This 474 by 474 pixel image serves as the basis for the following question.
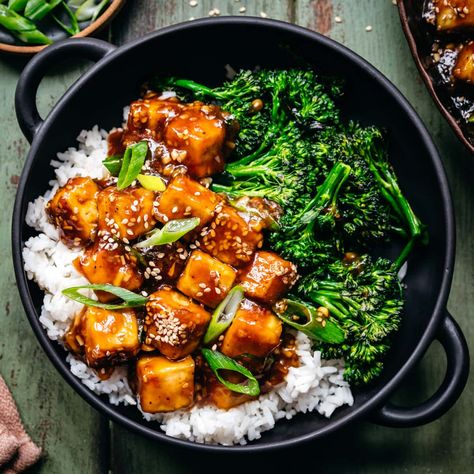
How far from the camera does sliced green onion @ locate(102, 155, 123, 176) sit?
3188 millimetres

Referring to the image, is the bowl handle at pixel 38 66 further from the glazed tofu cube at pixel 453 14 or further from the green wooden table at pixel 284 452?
the glazed tofu cube at pixel 453 14

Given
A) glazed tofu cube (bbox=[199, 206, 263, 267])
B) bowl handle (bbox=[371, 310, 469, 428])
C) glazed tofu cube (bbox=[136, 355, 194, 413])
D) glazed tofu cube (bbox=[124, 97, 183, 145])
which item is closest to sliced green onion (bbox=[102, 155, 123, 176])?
glazed tofu cube (bbox=[124, 97, 183, 145])

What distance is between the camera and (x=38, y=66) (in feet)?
10.2

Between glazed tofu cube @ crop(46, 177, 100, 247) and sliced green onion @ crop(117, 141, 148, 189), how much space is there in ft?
0.53

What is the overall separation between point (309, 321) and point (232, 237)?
0.51 metres

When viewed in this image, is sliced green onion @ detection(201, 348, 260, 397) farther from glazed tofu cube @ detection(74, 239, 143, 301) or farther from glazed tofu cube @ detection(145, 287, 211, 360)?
glazed tofu cube @ detection(74, 239, 143, 301)

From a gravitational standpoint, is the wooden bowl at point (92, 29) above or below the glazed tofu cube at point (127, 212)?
above

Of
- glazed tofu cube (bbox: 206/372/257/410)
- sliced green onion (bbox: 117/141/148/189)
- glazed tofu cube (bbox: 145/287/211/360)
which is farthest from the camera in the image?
glazed tofu cube (bbox: 206/372/257/410)

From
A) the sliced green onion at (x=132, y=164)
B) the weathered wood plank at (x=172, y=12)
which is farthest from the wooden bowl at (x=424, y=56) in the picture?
the sliced green onion at (x=132, y=164)

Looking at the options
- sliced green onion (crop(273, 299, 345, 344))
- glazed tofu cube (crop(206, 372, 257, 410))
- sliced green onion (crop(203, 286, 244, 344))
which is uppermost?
sliced green onion (crop(203, 286, 244, 344))

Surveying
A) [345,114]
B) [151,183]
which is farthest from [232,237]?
[345,114]

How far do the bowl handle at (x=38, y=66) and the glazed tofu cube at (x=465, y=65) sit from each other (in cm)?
161

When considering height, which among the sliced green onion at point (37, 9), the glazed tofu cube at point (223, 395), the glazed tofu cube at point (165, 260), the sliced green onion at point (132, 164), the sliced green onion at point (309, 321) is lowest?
the glazed tofu cube at point (223, 395)

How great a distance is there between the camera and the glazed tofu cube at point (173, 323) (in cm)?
290
